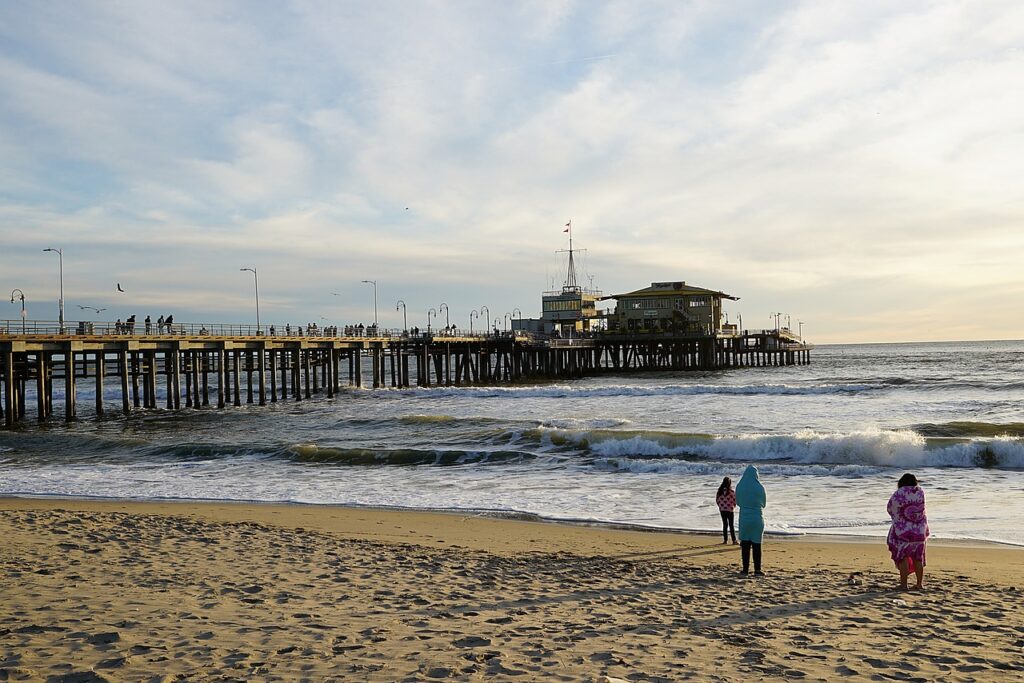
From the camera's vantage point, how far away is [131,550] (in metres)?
10.2

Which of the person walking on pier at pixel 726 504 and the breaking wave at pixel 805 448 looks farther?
the breaking wave at pixel 805 448

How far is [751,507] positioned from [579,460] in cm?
1208

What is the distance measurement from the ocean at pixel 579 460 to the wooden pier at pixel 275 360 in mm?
3018

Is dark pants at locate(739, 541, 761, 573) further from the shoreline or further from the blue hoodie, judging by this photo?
the shoreline

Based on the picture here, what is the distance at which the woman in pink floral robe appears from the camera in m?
8.73


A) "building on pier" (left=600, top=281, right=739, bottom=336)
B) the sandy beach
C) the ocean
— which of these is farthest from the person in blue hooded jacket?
"building on pier" (left=600, top=281, right=739, bottom=336)

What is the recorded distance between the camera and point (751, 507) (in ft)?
31.9

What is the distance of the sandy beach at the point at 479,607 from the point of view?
586cm

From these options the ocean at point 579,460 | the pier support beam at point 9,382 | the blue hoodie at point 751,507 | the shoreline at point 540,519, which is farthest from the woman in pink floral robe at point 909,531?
the pier support beam at point 9,382

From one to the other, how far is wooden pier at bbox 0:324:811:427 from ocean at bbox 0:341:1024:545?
302 centimetres

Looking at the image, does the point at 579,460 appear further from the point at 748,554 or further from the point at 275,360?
the point at 275,360

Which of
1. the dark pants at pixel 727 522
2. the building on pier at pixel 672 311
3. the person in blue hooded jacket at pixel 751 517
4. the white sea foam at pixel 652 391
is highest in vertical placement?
the building on pier at pixel 672 311

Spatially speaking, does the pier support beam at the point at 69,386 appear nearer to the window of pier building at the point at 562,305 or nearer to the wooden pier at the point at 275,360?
the wooden pier at the point at 275,360

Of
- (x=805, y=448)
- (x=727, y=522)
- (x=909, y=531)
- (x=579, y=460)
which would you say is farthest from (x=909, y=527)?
(x=805, y=448)
